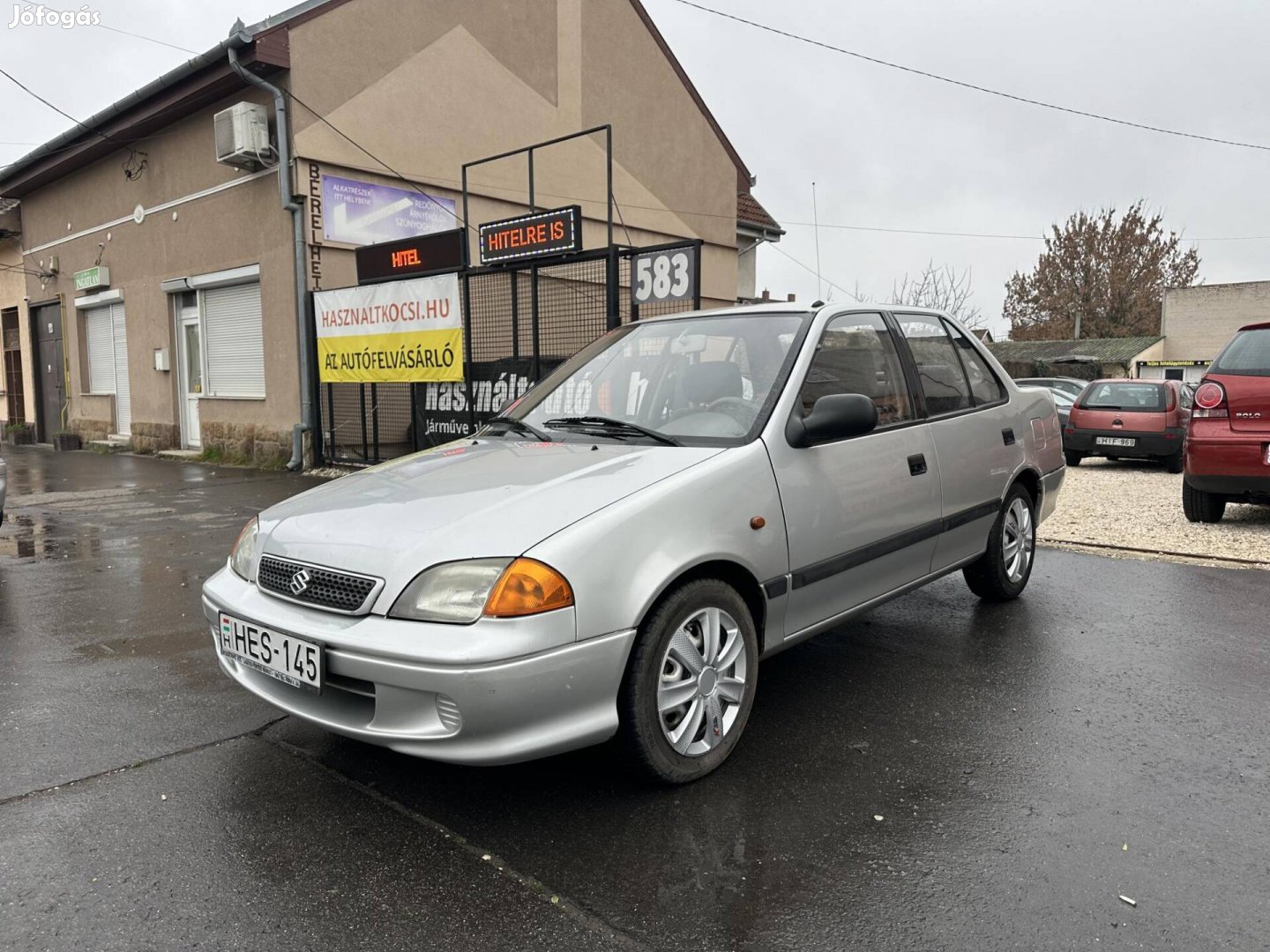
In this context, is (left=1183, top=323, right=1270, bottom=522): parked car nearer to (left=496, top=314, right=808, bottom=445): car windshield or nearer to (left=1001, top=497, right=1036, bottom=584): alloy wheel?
(left=1001, top=497, right=1036, bottom=584): alloy wheel

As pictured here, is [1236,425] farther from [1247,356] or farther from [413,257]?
[413,257]

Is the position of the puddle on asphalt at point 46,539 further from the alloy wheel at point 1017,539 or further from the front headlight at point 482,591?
the alloy wheel at point 1017,539

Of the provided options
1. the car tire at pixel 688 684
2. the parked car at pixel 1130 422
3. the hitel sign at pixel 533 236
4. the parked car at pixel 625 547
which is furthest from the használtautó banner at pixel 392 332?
the parked car at pixel 1130 422

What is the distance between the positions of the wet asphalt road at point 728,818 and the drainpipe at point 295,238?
822cm

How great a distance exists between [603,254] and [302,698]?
692 cm

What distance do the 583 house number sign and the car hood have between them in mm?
5049

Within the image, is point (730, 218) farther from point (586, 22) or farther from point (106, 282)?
point (106, 282)

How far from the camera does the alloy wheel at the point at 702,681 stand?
110 inches

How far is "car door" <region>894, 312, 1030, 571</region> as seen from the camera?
13.7ft

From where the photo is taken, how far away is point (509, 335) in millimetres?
10586

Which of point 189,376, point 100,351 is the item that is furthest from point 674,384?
point 100,351

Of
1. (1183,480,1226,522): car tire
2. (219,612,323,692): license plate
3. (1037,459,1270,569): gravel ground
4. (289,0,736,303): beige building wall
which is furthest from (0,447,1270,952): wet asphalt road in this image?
(289,0,736,303): beige building wall

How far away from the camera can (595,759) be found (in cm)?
309

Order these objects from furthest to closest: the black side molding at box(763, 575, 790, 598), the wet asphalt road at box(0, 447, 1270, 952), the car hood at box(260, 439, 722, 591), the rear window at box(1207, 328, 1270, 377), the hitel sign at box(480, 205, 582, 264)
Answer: the hitel sign at box(480, 205, 582, 264) → the rear window at box(1207, 328, 1270, 377) → the black side molding at box(763, 575, 790, 598) → the car hood at box(260, 439, 722, 591) → the wet asphalt road at box(0, 447, 1270, 952)
